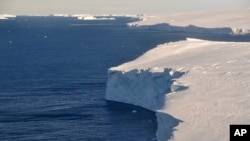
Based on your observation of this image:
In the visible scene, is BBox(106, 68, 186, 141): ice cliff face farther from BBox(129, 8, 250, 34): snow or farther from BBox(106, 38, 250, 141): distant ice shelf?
BBox(129, 8, 250, 34): snow

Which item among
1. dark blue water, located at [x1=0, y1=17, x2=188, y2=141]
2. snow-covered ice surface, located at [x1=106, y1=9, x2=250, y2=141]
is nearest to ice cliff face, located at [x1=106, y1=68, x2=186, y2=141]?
snow-covered ice surface, located at [x1=106, y1=9, x2=250, y2=141]

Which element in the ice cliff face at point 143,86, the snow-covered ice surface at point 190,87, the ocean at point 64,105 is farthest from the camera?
the ice cliff face at point 143,86

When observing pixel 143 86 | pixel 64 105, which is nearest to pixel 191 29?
pixel 64 105

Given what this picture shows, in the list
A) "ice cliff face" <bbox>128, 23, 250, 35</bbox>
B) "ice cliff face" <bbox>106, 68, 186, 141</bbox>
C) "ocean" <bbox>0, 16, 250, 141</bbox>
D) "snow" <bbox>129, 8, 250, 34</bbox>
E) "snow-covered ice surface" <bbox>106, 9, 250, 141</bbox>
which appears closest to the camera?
"snow-covered ice surface" <bbox>106, 9, 250, 141</bbox>

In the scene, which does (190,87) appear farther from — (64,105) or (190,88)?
(64,105)

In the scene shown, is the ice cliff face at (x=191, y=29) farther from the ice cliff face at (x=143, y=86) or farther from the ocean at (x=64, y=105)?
the ice cliff face at (x=143, y=86)

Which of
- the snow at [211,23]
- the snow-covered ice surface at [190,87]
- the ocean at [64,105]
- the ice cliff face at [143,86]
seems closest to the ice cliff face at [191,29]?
the snow at [211,23]

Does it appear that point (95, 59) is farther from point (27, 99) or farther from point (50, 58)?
point (27, 99)

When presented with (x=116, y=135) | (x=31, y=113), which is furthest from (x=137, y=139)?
(x=31, y=113)
